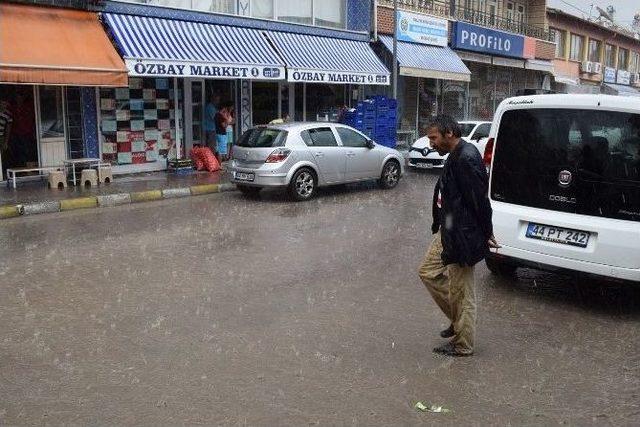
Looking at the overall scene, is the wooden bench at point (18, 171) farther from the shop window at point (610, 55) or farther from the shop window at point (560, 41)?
the shop window at point (610, 55)

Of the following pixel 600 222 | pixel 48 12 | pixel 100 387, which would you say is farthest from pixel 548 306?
pixel 48 12

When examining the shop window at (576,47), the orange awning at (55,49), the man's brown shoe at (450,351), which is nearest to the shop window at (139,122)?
the orange awning at (55,49)

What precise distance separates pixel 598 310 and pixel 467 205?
2.38 m

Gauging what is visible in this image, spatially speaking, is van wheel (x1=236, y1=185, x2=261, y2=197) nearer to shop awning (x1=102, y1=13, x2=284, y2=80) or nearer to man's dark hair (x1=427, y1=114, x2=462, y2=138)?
shop awning (x1=102, y1=13, x2=284, y2=80)

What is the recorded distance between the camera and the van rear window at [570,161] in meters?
5.64

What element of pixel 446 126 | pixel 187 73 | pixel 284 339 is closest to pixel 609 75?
pixel 187 73

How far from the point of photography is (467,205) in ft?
14.9

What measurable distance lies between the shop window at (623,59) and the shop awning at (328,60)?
34266 millimetres

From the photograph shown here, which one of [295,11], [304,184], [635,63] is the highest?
[635,63]

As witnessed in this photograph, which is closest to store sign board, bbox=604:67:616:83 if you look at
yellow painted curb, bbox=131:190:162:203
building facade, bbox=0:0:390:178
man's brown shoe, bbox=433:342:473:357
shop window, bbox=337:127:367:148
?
building facade, bbox=0:0:390:178

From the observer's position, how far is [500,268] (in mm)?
7035

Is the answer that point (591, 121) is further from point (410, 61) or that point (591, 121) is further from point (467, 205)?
point (410, 61)

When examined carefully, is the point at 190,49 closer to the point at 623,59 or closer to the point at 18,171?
the point at 18,171

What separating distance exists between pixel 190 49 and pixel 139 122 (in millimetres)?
2282
